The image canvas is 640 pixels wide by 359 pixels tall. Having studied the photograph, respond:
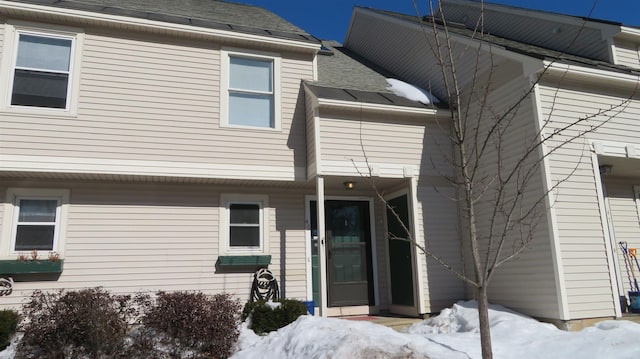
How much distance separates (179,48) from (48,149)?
272 cm

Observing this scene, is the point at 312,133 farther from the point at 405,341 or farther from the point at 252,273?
the point at 405,341

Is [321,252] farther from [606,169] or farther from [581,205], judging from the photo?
[606,169]

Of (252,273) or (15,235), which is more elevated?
→ (15,235)

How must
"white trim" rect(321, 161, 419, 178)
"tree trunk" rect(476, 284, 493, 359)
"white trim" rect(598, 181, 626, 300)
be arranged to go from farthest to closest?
1. "white trim" rect(598, 181, 626, 300)
2. "white trim" rect(321, 161, 419, 178)
3. "tree trunk" rect(476, 284, 493, 359)

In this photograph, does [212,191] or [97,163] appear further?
[212,191]

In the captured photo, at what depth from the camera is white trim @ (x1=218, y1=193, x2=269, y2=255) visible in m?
7.98

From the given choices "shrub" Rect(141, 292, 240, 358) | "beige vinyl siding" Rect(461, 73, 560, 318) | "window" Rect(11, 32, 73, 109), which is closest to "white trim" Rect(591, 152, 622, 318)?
"beige vinyl siding" Rect(461, 73, 560, 318)

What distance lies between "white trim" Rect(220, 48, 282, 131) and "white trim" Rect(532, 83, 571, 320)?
4.29 meters

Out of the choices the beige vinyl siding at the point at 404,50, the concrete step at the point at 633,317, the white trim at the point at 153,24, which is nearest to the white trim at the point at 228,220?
the white trim at the point at 153,24

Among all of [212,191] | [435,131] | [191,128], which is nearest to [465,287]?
[435,131]

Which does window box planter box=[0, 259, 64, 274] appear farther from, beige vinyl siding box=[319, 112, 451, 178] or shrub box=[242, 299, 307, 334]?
beige vinyl siding box=[319, 112, 451, 178]

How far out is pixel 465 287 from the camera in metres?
8.37

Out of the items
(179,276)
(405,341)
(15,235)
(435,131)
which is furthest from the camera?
(435,131)

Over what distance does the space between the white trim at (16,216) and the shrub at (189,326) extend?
2378 millimetres
